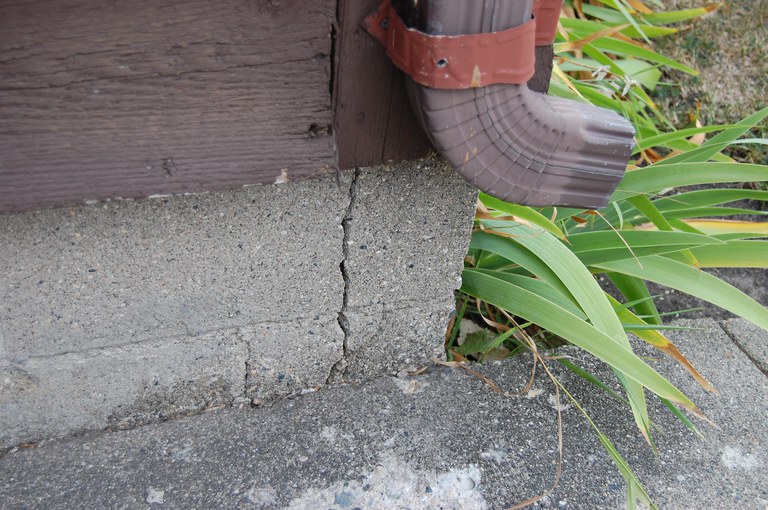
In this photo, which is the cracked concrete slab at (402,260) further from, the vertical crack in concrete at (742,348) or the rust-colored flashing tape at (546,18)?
the vertical crack in concrete at (742,348)

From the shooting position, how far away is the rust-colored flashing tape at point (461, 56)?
1097mm

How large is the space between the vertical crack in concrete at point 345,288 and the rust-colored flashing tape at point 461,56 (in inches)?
14.0

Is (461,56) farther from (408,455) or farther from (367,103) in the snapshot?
(408,455)

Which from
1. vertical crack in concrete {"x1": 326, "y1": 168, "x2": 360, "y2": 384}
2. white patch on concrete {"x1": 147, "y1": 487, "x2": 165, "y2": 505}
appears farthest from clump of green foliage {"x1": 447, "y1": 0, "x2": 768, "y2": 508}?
white patch on concrete {"x1": 147, "y1": 487, "x2": 165, "y2": 505}

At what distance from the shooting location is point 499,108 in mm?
1201

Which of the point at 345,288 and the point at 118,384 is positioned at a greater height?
the point at 345,288

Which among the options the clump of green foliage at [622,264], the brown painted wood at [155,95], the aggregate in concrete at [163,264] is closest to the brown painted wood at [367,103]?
the brown painted wood at [155,95]

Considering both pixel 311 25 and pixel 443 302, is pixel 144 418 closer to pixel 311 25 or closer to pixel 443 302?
pixel 443 302

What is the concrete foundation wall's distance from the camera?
4.58 feet

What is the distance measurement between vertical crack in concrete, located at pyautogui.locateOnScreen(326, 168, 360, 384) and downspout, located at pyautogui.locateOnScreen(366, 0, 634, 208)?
11.4 inches

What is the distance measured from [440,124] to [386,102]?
17 cm

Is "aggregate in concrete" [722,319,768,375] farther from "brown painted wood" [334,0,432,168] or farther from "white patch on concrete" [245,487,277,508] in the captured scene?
"white patch on concrete" [245,487,277,508]

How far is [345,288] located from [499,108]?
61cm

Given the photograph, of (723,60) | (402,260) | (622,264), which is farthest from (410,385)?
(723,60)
